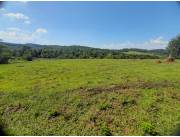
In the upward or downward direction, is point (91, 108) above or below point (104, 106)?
below

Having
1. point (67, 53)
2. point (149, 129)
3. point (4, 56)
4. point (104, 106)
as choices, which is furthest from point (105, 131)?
point (67, 53)

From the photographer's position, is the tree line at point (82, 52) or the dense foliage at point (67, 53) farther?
the dense foliage at point (67, 53)

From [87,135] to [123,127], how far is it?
5.19ft

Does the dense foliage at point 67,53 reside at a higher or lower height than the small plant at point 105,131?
higher

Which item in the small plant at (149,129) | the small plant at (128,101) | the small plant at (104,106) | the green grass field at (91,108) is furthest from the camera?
the small plant at (128,101)

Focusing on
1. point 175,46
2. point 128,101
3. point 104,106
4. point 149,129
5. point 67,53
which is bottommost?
point 149,129

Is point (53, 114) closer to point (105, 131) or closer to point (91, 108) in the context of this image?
point (91, 108)

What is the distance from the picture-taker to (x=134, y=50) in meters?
66.7

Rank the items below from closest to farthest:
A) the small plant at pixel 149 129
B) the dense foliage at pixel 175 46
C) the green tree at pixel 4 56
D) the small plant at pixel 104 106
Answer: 1. the small plant at pixel 149 129
2. the small plant at pixel 104 106
3. the green tree at pixel 4 56
4. the dense foliage at pixel 175 46

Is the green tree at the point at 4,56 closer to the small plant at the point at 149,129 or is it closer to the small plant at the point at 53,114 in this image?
the small plant at the point at 53,114

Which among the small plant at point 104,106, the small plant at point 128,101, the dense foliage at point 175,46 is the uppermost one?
the dense foliage at point 175,46

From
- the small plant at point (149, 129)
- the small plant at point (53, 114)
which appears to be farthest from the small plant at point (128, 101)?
the small plant at point (53, 114)

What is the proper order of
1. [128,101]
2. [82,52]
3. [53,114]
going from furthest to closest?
[82,52] → [128,101] → [53,114]

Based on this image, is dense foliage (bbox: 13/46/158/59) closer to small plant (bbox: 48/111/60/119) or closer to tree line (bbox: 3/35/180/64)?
tree line (bbox: 3/35/180/64)
